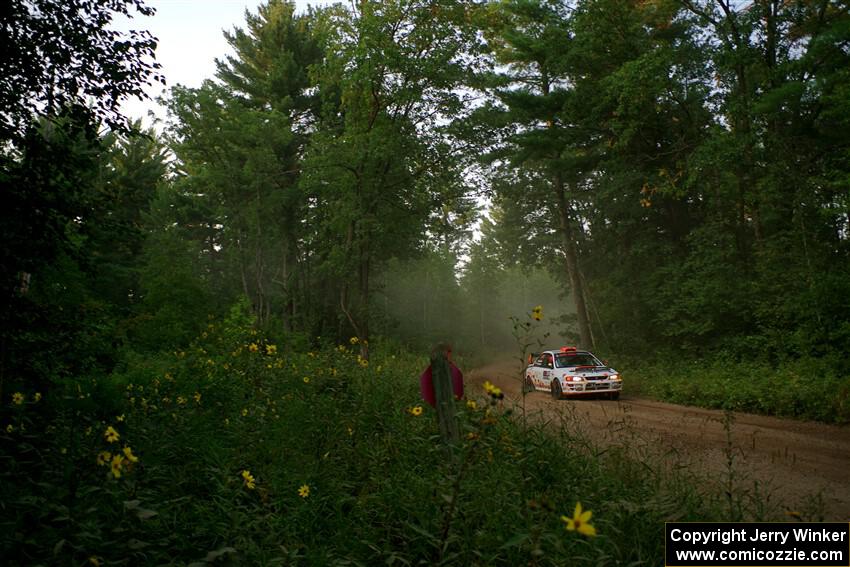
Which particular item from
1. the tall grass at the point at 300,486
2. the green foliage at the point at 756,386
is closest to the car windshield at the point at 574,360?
the green foliage at the point at 756,386

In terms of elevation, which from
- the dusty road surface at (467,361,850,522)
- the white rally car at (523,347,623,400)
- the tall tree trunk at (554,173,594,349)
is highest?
the tall tree trunk at (554,173,594,349)

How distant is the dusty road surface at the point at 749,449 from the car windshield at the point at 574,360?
346 cm

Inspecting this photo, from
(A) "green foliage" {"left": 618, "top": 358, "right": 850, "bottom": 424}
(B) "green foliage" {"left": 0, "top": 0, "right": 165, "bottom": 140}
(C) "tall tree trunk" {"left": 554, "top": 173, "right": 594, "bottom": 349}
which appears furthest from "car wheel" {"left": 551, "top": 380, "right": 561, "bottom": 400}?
(B) "green foliage" {"left": 0, "top": 0, "right": 165, "bottom": 140}

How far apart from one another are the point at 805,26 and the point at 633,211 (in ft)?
31.2

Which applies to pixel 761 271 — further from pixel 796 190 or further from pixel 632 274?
pixel 632 274

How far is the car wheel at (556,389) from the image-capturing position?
16.0 m

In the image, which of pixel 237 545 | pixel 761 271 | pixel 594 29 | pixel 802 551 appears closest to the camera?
pixel 237 545

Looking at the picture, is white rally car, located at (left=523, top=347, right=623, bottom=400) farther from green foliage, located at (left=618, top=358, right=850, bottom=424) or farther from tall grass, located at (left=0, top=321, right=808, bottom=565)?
tall grass, located at (left=0, top=321, right=808, bottom=565)

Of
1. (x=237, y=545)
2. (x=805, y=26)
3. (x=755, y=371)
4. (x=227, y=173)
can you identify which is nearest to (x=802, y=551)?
(x=237, y=545)

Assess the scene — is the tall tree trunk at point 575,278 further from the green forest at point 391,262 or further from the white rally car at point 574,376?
the white rally car at point 574,376

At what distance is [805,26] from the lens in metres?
18.0

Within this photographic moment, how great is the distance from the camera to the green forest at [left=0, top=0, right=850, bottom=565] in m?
4.29

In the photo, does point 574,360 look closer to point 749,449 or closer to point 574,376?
point 574,376

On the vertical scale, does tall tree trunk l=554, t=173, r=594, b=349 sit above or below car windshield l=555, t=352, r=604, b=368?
above
